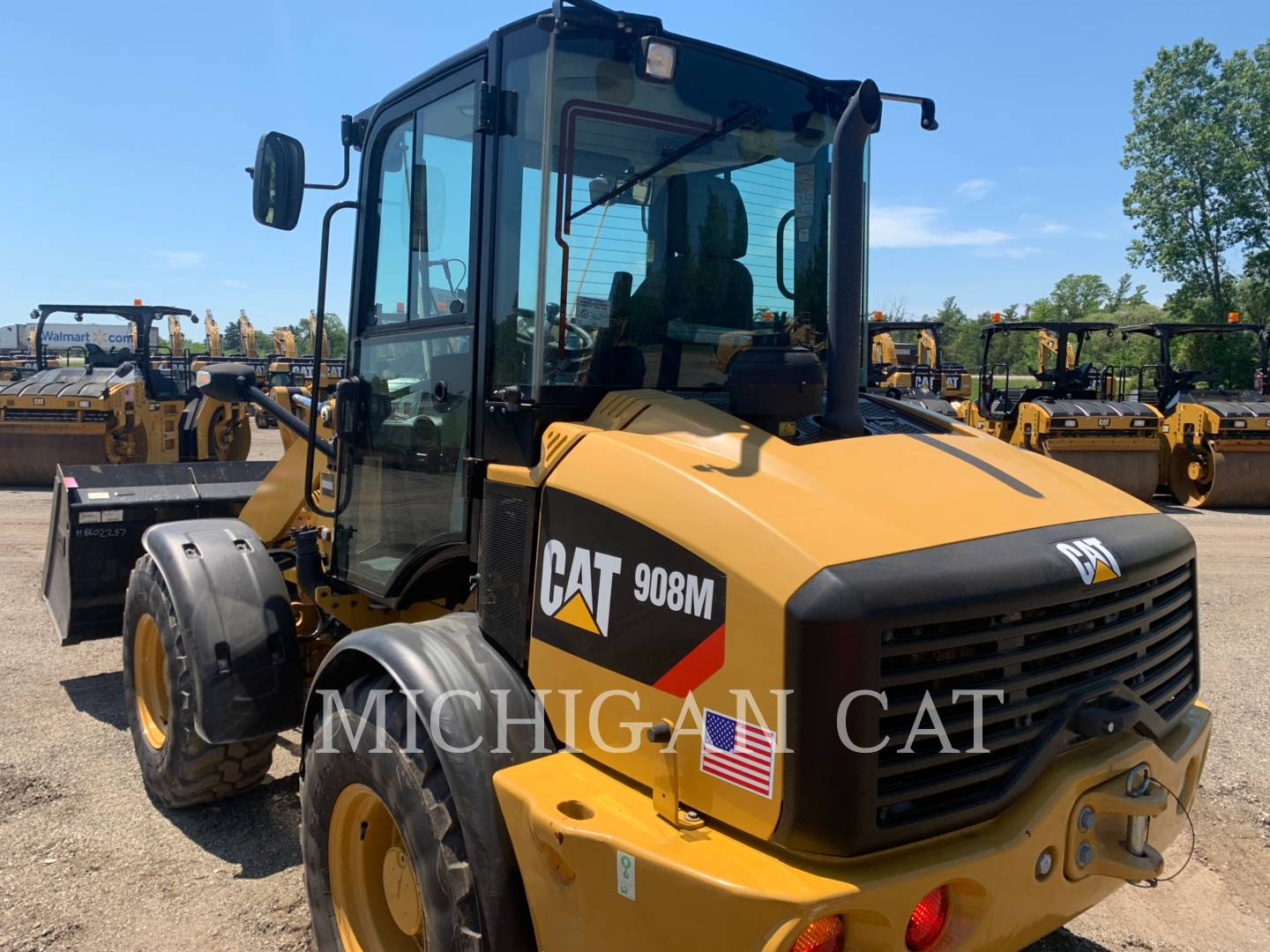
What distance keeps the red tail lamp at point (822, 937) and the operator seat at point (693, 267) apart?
1.50m

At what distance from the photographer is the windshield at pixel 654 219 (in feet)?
8.59

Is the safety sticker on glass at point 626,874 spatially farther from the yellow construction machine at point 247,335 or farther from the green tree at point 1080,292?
the green tree at point 1080,292

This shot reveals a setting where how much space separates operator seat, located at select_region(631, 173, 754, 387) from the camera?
2844 millimetres

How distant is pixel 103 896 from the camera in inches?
134

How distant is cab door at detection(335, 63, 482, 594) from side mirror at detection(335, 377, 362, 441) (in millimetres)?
28

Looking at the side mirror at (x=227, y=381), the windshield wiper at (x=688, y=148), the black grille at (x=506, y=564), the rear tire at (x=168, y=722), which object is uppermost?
the windshield wiper at (x=688, y=148)

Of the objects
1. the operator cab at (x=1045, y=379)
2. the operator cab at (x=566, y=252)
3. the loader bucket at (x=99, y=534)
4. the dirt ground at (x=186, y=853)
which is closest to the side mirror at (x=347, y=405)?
the operator cab at (x=566, y=252)

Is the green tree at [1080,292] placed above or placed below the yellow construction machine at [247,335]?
above

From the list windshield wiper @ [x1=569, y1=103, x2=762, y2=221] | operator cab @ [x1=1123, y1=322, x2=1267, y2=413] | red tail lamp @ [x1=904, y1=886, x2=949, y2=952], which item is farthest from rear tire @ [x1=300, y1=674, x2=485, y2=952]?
operator cab @ [x1=1123, y1=322, x2=1267, y2=413]

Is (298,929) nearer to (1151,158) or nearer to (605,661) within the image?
(605,661)

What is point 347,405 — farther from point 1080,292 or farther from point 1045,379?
point 1080,292

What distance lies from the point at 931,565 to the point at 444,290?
1.76 metres

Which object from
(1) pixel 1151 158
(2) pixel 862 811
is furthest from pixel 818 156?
(1) pixel 1151 158

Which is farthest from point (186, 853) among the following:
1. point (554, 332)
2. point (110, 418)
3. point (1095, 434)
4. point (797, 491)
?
point (1095, 434)
